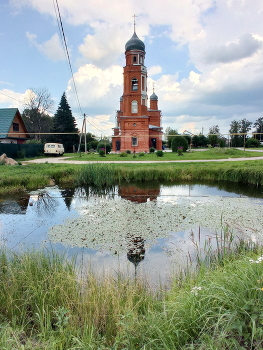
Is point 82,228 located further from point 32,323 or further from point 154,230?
point 32,323

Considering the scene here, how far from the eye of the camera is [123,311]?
8.00 feet

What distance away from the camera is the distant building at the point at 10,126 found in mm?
24844

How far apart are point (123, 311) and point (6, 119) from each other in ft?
90.3

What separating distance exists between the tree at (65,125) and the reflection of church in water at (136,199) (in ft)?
94.3

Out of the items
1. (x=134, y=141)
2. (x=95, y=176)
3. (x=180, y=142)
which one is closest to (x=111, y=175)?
(x=95, y=176)

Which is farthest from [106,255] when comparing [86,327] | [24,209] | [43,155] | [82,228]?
[43,155]

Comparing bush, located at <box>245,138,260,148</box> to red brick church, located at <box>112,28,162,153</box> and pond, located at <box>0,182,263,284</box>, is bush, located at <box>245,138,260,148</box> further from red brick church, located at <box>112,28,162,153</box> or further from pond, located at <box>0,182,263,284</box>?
pond, located at <box>0,182,263,284</box>

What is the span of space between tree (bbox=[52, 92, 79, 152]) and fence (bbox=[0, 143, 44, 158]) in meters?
10.2

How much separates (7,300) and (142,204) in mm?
5366

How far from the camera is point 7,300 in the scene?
274cm

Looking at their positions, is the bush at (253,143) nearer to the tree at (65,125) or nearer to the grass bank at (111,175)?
the tree at (65,125)

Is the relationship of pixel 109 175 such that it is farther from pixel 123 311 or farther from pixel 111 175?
pixel 123 311

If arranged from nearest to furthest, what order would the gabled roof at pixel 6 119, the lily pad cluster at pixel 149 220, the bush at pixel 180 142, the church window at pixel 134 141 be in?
the lily pad cluster at pixel 149 220 < the gabled roof at pixel 6 119 < the bush at pixel 180 142 < the church window at pixel 134 141

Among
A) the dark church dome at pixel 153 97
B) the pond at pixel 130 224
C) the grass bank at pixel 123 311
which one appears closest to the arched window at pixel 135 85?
the dark church dome at pixel 153 97
